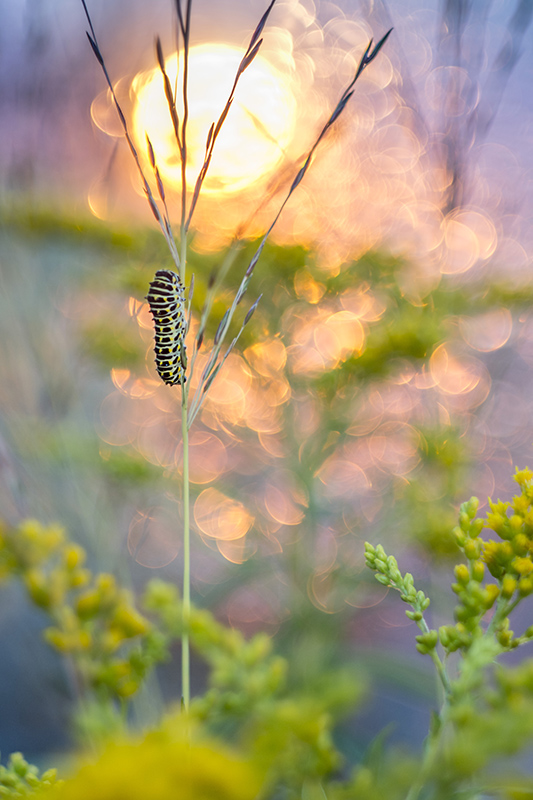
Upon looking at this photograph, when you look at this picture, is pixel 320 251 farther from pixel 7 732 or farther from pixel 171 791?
pixel 7 732

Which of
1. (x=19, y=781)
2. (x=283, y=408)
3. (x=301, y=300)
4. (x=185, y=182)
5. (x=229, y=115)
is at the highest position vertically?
(x=229, y=115)

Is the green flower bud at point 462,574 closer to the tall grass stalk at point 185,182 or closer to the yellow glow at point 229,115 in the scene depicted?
the tall grass stalk at point 185,182

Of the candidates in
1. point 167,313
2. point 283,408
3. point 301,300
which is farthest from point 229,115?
point 167,313

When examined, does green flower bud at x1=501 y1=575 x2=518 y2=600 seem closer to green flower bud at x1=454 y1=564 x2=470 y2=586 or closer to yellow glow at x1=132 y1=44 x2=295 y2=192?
green flower bud at x1=454 y1=564 x2=470 y2=586

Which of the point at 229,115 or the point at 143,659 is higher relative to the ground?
the point at 229,115

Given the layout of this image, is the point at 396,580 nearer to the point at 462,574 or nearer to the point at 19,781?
the point at 462,574

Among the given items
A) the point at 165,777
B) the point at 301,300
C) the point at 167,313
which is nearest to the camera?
the point at 165,777

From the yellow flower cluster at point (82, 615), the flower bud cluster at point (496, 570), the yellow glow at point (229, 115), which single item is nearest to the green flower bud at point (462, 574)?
the flower bud cluster at point (496, 570)

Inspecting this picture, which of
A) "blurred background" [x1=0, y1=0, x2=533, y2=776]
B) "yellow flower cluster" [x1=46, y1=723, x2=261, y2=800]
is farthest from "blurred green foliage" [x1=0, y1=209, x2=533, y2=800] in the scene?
"yellow flower cluster" [x1=46, y1=723, x2=261, y2=800]
